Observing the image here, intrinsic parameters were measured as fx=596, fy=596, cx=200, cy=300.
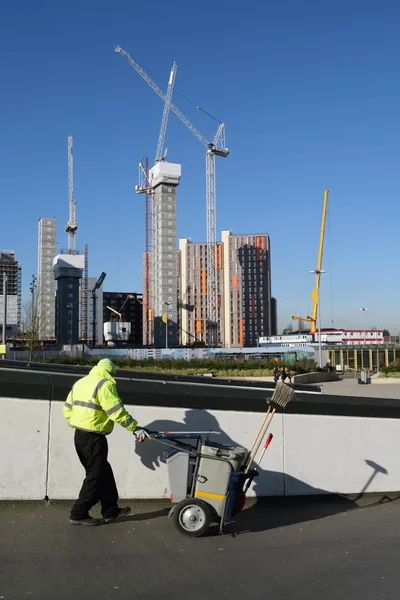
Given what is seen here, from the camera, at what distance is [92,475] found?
18.4ft

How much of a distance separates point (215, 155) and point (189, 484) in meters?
149

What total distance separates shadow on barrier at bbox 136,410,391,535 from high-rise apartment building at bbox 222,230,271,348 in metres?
176

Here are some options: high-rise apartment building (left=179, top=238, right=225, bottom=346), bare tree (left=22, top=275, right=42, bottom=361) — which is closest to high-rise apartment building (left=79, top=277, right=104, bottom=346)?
high-rise apartment building (left=179, top=238, right=225, bottom=346)

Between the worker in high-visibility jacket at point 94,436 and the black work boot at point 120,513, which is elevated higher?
the worker in high-visibility jacket at point 94,436

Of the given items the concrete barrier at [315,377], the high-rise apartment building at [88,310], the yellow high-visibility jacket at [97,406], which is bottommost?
the concrete barrier at [315,377]

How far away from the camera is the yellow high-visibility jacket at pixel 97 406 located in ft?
17.9

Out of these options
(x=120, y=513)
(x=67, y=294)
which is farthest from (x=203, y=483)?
(x=67, y=294)

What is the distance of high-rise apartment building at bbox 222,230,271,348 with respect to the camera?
184 m

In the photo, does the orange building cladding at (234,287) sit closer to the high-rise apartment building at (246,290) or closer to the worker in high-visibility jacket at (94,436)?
the high-rise apartment building at (246,290)

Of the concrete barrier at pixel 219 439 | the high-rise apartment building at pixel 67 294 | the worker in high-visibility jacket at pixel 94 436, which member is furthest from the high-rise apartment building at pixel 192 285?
the worker in high-visibility jacket at pixel 94 436

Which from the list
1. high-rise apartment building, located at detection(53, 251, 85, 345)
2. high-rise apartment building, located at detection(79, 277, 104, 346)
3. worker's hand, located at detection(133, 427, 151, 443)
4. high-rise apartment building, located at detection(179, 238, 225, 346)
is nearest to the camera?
worker's hand, located at detection(133, 427, 151, 443)

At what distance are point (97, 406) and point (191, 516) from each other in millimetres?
1311

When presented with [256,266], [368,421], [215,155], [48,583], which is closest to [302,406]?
[368,421]

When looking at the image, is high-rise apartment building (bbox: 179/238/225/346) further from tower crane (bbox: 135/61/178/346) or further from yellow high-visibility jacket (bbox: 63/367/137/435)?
yellow high-visibility jacket (bbox: 63/367/137/435)
